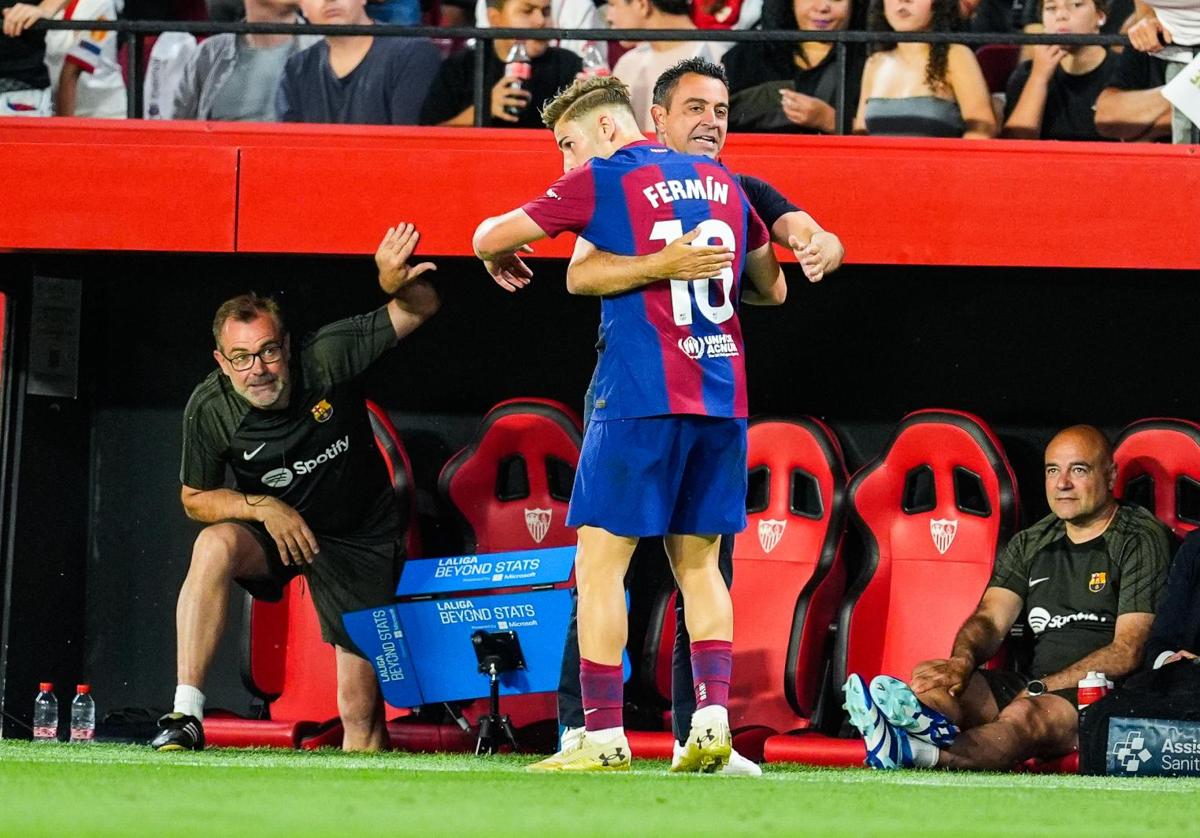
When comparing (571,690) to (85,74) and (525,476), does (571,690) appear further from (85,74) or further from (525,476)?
(85,74)

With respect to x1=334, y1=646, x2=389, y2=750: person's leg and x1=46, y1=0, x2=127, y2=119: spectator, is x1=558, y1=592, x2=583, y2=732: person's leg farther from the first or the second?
x1=46, y1=0, x2=127, y2=119: spectator

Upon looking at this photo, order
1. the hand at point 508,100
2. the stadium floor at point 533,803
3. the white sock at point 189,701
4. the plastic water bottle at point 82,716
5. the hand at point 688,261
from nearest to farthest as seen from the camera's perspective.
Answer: the stadium floor at point 533,803 < the hand at point 688,261 < the white sock at point 189,701 < the hand at point 508,100 < the plastic water bottle at point 82,716

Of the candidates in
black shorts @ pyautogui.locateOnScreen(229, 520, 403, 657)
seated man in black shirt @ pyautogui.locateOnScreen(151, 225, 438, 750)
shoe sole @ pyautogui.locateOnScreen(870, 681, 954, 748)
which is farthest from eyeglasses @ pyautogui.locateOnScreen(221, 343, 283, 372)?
shoe sole @ pyautogui.locateOnScreen(870, 681, 954, 748)

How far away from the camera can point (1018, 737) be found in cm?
632

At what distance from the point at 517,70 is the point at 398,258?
1.08 metres

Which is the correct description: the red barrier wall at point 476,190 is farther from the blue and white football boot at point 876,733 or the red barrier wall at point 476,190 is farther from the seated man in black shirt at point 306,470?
the blue and white football boot at point 876,733

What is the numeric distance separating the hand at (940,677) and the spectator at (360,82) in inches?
112

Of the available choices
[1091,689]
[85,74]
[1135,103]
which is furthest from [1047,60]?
[85,74]

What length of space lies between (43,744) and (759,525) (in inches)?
109

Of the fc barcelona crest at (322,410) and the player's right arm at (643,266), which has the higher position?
the player's right arm at (643,266)

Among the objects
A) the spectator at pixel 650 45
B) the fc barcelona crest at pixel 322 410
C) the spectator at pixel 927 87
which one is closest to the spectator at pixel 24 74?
the fc barcelona crest at pixel 322 410

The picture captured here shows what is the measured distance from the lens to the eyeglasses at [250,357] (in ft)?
22.9

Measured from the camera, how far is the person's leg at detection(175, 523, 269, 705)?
6617mm

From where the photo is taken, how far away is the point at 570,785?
167 inches
